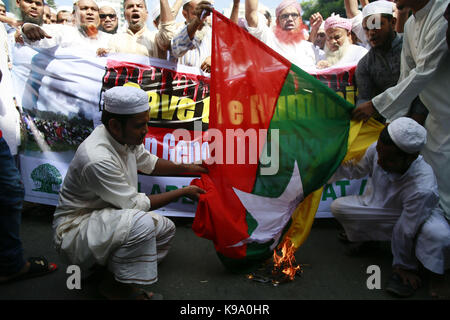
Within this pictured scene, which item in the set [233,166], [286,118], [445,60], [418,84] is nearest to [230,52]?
[286,118]

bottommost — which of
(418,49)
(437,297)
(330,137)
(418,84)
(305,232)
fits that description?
(437,297)

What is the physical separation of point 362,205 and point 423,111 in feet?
3.09

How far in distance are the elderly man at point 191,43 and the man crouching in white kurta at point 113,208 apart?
4.51 feet

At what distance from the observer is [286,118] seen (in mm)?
2963

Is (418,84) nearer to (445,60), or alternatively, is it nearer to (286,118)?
(445,60)

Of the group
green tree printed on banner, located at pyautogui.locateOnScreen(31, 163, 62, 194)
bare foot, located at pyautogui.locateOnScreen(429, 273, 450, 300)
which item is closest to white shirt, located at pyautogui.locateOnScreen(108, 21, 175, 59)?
green tree printed on banner, located at pyautogui.locateOnScreen(31, 163, 62, 194)

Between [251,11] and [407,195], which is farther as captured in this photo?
[251,11]

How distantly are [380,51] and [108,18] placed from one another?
3269 millimetres

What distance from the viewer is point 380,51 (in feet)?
11.7

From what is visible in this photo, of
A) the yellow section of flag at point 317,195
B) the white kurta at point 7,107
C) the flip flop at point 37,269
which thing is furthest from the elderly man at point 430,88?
the white kurta at point 7,107

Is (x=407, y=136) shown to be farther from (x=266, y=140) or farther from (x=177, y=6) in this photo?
(x=177, y=6)

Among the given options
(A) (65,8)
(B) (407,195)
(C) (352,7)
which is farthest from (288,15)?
(A) (65,8)

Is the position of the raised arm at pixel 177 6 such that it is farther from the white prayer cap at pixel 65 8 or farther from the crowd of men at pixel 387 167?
the white prayer cap at pixel 65 8

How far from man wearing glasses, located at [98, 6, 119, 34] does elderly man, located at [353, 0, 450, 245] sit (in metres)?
3.41
